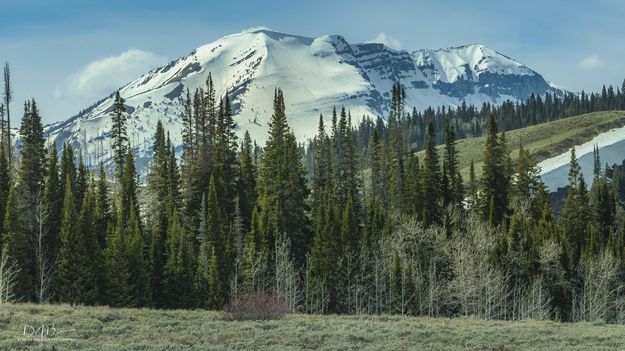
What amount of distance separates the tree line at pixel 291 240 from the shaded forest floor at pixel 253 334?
26912 millimetres

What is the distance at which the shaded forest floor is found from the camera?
30.6 meters

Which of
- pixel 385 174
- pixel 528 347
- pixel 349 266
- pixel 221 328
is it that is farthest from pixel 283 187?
pixel 528 347

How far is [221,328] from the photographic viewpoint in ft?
120

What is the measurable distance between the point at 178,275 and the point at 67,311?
32393 millimetres

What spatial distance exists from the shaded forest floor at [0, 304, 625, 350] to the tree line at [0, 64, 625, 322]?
88.3ft

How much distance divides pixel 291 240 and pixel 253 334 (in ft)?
172

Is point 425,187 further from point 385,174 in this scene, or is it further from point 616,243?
point 616,243

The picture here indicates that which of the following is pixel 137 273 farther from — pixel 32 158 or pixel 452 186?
pixel 452 186

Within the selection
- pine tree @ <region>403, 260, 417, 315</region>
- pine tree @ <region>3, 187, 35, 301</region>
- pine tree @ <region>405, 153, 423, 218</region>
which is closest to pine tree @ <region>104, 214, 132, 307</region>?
pine tree @ <region>3, 187, 35, 301</region>

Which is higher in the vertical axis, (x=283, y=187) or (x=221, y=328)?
(x=283, y=187)

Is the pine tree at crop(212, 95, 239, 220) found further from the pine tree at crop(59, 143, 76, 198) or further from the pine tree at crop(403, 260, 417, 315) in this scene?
the pine tree at crop(403, 260, 417, 315)

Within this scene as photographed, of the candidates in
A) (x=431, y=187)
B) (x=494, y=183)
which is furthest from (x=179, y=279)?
(x=494, y=183)

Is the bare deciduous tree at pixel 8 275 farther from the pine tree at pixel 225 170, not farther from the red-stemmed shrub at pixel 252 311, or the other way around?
the pine tree at pixel 225 170

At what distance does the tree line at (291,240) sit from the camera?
67.5m
